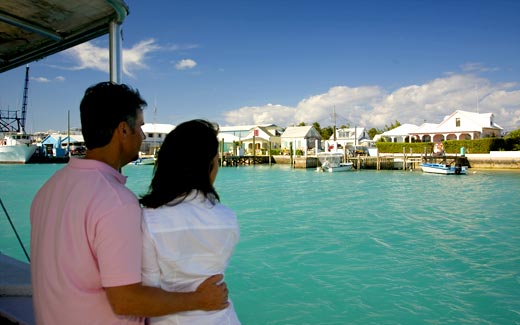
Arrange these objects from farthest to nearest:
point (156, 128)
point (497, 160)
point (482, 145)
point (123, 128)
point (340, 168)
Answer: point (156, 128)
point (482, 145)
point (340, 168)
point (497, 160)
point (123, 128)

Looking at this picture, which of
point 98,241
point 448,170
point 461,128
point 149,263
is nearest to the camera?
point 98,241

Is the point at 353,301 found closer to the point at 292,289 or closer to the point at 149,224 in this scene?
the point at 292,289

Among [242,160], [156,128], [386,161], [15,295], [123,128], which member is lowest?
[15,295]

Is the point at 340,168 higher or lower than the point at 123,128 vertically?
lower

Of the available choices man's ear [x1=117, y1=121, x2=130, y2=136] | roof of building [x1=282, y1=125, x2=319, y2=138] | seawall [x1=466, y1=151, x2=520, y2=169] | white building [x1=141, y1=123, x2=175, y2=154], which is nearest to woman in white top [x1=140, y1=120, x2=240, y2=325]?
man's ear [x1=117, y1=121, x2=130, y2=136]

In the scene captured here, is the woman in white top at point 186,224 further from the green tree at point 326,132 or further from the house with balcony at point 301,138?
the green tree at point 326,132

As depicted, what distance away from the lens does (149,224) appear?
132 centimetres

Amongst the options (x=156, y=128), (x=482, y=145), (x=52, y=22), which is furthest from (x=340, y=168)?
(x=156, y=128)

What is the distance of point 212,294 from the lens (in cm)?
136

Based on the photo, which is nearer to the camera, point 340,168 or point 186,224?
point 186,224

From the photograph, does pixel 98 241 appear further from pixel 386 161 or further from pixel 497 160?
pixel 386 161

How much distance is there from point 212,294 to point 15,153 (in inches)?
2472

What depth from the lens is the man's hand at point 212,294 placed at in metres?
1.35

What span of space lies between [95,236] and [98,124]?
0.42 m
